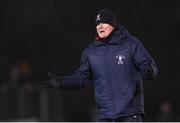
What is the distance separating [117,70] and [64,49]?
8.54 m

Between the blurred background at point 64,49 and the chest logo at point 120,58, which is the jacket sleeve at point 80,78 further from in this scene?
the blurred background at point 64,49

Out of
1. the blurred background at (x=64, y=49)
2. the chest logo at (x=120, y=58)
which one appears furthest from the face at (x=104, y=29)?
the blurred background at (x=64, y=49)

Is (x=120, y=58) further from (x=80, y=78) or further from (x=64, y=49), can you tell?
(x=64, y=49)

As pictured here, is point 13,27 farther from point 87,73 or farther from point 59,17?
point 87,73

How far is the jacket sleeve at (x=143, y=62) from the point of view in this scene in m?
6.02

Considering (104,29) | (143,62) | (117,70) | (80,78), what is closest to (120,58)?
(117,70)

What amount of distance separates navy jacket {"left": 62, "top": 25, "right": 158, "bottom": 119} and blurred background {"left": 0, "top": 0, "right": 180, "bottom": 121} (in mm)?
7019

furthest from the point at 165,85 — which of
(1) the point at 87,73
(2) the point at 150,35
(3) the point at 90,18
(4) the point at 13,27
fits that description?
(1) the point at 87,73

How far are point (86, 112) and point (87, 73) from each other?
327 inches

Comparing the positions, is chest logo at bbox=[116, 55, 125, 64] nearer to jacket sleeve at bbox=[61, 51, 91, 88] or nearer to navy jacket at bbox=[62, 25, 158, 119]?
navy jacket at bbox=[62, 25, 158, 119]

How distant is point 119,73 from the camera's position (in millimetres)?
6117

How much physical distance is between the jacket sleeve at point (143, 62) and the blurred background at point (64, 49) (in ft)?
23.3

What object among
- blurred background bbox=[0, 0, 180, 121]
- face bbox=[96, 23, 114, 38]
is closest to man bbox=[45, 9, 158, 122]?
face bbox=[96, 23, 114, 38]

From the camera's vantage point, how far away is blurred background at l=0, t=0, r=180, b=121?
13.7 metres
